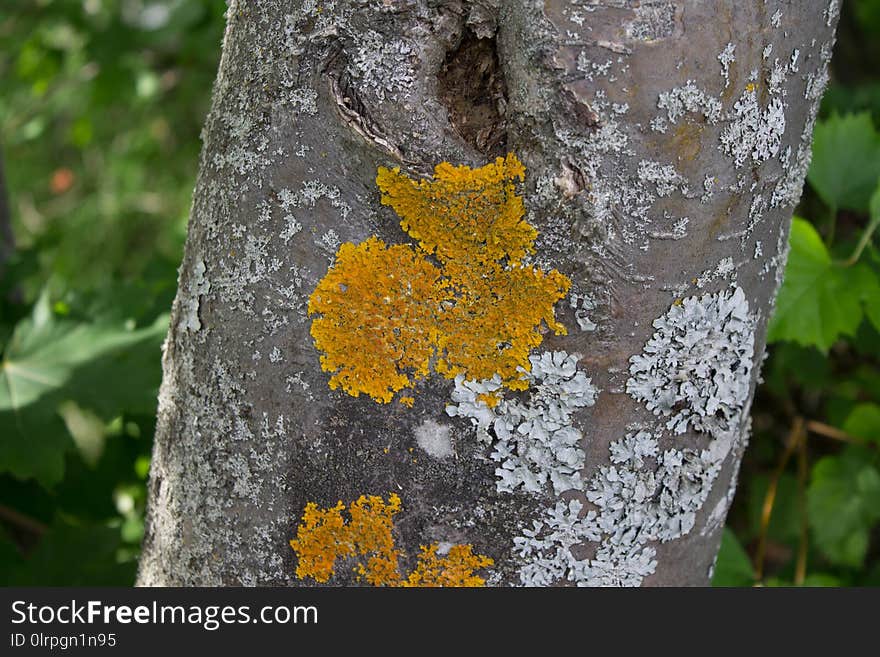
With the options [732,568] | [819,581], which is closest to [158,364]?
[732,568]

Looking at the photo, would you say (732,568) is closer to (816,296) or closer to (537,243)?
(816,296)

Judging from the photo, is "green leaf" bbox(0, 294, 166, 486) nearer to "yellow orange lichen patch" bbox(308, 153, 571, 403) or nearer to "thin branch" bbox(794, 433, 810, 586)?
"yellow orange lichen patch" bbox(308, 153, 571, 403)

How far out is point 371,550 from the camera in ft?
2.59

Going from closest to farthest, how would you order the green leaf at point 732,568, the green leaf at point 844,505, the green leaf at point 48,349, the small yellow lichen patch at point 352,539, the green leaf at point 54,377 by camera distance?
the small yellow lichen patch at point 352,539 < the green leaf at point 54,377 < the green leaf at point 48,349 < the green leaf at point 732,568 < the green leaf at point 844,505

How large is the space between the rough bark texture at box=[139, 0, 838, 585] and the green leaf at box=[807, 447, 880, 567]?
0.89 m

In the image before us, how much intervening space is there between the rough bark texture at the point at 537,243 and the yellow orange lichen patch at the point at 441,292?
2cm

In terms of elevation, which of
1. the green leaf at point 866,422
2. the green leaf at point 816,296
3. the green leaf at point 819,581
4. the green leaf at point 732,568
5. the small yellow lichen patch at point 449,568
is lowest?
the small yellow lichen patch at point 449,568

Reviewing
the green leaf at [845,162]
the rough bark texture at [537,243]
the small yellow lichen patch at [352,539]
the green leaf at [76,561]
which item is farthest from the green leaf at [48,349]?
the green leaf at [845,162]

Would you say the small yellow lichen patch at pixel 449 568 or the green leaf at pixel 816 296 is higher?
the green leaf at pixel 816 296

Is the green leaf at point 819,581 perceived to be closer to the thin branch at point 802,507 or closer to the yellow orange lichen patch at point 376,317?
the thin branch at point 802,507

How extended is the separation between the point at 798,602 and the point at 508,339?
506 millimetres

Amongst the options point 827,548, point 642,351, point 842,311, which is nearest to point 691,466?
point 642,351

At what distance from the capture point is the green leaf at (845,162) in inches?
57.2

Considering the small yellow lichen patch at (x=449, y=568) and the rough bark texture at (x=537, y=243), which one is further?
the small yellow lichen patch at (x=449, y=568)
